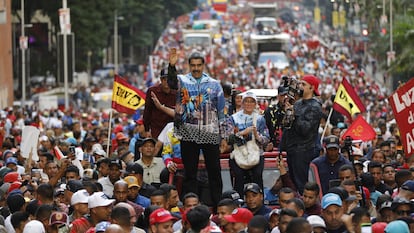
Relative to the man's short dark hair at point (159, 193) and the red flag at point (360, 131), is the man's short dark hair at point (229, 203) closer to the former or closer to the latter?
the man's short dark hair at point (159, 193)

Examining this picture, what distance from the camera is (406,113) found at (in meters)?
15.9

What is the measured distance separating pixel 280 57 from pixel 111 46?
26.2 m

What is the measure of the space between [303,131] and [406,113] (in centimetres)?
160

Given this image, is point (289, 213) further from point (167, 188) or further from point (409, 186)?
point (409, 186)

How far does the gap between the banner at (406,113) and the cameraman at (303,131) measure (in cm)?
123

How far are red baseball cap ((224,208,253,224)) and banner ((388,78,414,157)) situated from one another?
3.55 m

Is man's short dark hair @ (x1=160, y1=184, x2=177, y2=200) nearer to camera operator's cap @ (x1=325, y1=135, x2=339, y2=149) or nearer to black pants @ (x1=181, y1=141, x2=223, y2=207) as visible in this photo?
black pants @ (x1=181, y1=141, x2=223, y2=207)

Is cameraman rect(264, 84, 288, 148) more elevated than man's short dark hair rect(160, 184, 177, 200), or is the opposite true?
cameraman rect(264, 84, 288, 148)

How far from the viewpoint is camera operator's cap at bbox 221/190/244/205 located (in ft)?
44.4

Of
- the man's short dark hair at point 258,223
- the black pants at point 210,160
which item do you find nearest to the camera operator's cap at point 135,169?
the black pants at point 210,160

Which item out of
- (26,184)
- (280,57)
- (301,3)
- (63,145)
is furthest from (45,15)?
(301,3)

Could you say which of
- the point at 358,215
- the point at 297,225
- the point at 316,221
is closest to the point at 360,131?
the point at 358,215

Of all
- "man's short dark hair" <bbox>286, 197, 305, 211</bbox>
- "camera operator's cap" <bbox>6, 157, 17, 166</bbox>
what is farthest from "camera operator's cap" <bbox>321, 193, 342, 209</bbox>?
"camera operator's cap" <bbox>6, 157, 17, 166</bbox>

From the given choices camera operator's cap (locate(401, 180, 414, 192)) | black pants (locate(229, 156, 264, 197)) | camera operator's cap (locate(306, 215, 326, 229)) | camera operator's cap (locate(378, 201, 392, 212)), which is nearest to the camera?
camera operator's cap (locate(306, 215, 326, 229))
